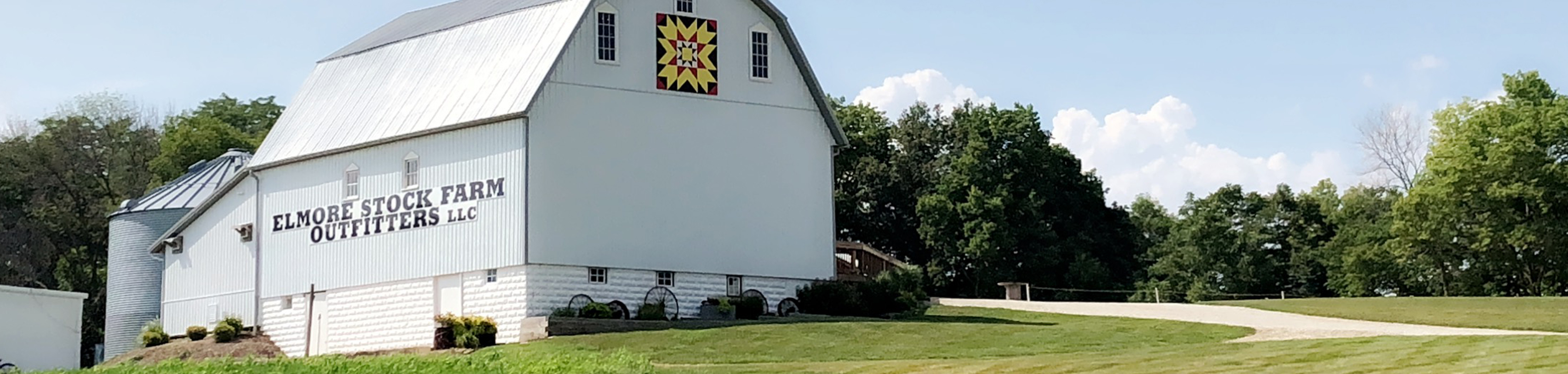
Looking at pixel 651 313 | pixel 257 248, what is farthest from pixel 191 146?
pixel 651 313

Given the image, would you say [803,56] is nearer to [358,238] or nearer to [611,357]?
[358,238]

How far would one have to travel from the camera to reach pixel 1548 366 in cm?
2380

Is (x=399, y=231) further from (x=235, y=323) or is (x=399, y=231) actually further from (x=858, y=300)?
(x=858, y=300)

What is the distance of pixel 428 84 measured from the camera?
1726 inches

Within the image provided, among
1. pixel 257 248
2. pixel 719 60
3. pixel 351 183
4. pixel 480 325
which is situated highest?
pixel 719 60

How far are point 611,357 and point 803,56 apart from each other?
1756 centimetres

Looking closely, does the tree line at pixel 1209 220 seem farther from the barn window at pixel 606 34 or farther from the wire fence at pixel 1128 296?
the barn window at pixel 606 34

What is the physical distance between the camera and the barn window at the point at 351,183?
44.3 meters

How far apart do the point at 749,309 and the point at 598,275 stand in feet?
11.0

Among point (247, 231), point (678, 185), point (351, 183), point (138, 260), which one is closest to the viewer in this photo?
point (678, 185)

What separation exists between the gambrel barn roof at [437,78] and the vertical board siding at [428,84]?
3 cm

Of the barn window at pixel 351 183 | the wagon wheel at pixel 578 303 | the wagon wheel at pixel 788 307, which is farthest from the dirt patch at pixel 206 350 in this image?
the wagon wheel at pixel 788 307

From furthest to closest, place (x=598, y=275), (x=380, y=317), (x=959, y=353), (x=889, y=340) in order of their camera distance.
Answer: (x=380, y=317) < (x=598, y=275) < (x=889, y=340) < (x=959, y=353)

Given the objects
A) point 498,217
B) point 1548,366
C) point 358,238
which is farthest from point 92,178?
point 1548,366
